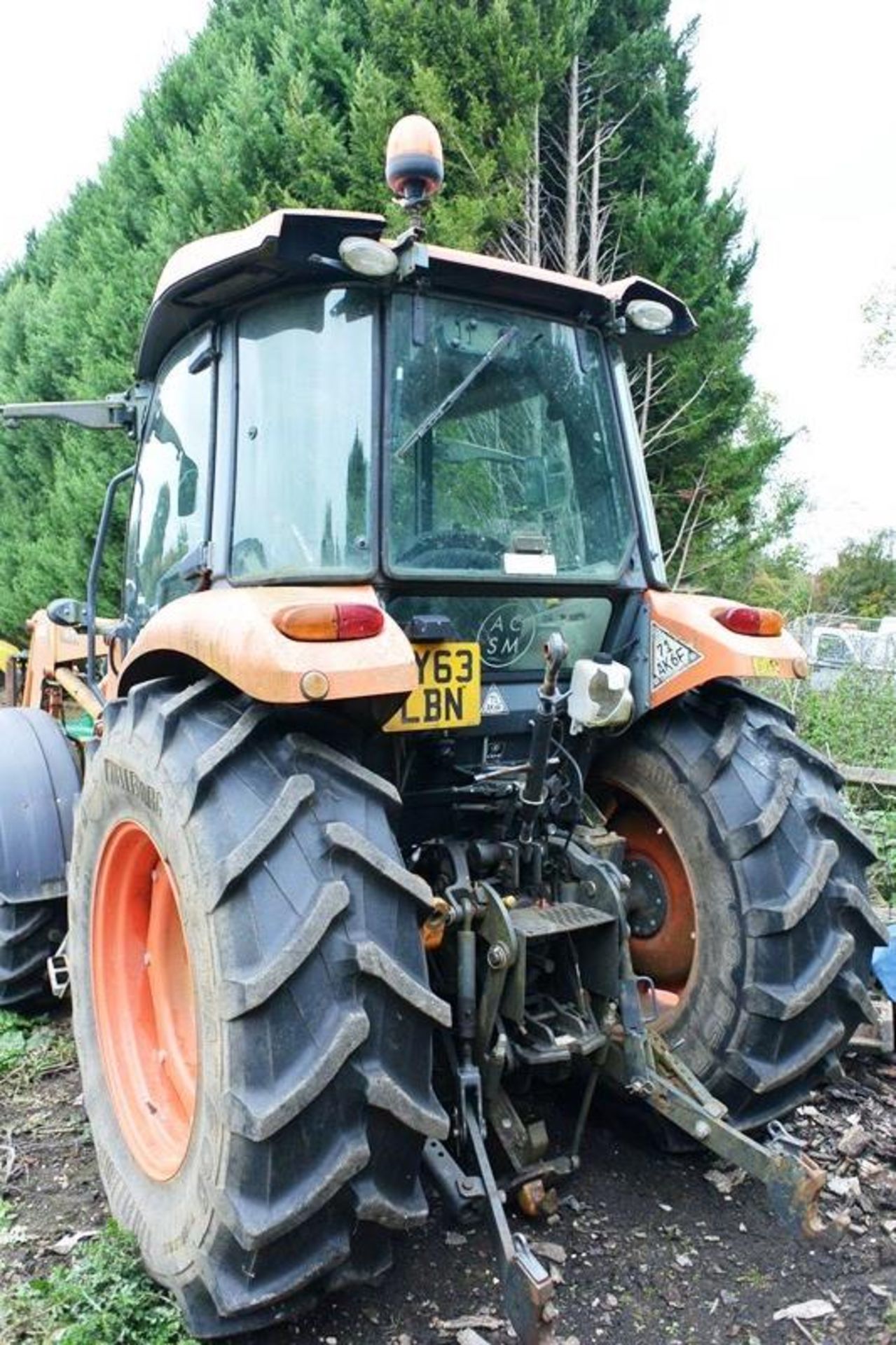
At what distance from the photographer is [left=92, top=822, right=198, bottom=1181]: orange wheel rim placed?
8.24ft

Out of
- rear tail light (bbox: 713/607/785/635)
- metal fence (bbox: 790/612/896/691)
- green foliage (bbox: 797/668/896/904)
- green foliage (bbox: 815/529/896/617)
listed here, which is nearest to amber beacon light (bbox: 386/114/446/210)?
rear tail light (bbox: 713/607/785/635)

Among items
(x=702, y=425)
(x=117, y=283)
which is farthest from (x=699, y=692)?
(x=117, y=283)

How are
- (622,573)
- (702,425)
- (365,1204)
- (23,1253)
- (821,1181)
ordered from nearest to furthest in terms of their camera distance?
(365,1204)
(821,1181)
(23,1253)
(622,573)
(702,425)

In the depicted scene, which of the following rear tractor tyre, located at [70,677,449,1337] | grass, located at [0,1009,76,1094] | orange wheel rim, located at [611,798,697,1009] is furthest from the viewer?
grass, located at [0,1009,76,1094]

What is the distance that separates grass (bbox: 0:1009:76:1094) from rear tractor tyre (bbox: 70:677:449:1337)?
46.8 inches

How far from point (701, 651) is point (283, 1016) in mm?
1405

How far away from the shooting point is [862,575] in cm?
2922

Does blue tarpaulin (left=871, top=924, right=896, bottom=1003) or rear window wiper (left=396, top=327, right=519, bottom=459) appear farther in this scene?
blue tarpaulin (left=871, top=924, right=896, bottom=1003)

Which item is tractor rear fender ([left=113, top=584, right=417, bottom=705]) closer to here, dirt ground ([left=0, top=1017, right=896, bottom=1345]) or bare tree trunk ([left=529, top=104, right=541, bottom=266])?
dirt ground ([left=0, top=1017, right=896, bottom=1345])

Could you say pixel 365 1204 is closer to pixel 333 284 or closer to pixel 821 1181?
pixel 821 1181

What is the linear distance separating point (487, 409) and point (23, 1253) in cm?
229

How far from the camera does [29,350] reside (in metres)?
10.8

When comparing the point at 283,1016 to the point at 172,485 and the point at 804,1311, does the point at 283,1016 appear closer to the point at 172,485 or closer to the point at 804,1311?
the point at 804,1311

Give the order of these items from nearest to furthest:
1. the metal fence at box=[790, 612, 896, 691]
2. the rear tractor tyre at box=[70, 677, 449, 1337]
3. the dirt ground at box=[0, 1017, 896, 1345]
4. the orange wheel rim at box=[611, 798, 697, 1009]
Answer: the rear tractor tyre at box=[70, 677, 449, 1337], the dirt ground at box=[0, 1017, 896, 1345], the orange wheel rim at box=[611, 798, 697, 1009], the metal fence at box=[790, 612, 896, 691]
